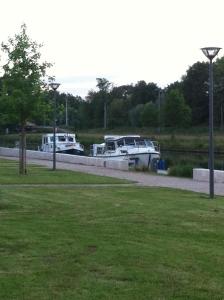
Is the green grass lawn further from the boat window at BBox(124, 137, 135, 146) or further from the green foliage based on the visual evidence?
the boat window at BBox(124, 137, 135, 146)

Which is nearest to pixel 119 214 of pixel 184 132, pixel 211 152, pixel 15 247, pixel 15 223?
pixel 15 223

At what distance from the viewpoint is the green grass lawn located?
22.6 feet

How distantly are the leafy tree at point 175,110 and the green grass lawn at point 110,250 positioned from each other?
79.7 meters

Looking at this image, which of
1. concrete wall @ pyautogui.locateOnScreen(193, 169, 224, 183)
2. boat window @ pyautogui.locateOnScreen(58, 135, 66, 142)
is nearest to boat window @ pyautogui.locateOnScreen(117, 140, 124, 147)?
boat window @ pyautogui.locateOnScreen(58, 135, 66, 142)

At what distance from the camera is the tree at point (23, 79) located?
26.2 meters

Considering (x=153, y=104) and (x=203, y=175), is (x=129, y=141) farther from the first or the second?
(x=153, y=104)

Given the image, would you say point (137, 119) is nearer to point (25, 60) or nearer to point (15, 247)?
point (25, 60)

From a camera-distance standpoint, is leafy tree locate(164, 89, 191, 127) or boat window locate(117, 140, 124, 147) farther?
leafy tree locate(164, 89, 191, 127)

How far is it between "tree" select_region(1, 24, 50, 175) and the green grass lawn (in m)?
10.6

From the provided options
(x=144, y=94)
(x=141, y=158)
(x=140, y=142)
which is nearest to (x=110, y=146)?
(x=140, y=142)

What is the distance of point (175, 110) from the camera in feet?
317

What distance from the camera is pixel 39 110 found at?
87.3ft

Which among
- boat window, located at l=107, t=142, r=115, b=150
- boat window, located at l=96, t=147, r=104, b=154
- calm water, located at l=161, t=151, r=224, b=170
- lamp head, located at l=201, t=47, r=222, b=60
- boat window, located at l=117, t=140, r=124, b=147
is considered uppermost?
lamp head, located at l=201, t=47, r=222, b=60

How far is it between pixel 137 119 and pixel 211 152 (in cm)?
9702
